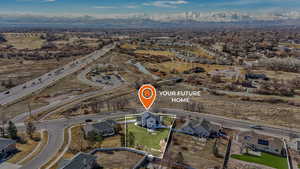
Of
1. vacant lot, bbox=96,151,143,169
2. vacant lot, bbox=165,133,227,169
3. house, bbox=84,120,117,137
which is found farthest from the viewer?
house, bbox=84,120,117,137

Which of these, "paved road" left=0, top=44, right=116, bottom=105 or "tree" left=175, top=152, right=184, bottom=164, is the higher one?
"paved road" left=0, top=44, right=116, bottom=105

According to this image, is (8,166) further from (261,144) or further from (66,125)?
(261,144)

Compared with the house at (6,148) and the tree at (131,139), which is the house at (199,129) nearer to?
the tree at (131,139)

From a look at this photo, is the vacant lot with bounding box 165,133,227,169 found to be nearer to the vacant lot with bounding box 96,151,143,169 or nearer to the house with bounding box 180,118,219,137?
the house with bounding box 180,118,219,137

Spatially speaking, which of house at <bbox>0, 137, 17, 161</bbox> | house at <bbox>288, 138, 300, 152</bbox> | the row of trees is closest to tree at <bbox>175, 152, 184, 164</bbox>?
house at <bbox>288, 138, 300, 152</bbox>

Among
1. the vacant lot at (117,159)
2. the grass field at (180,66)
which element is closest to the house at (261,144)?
the vacant lot at (117,159)

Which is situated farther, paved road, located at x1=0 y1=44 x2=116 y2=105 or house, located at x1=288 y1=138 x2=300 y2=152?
paved road, located at x1=0 y1=44 x2=116 y2=105

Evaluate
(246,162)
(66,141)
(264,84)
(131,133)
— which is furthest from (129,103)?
(264,84)
